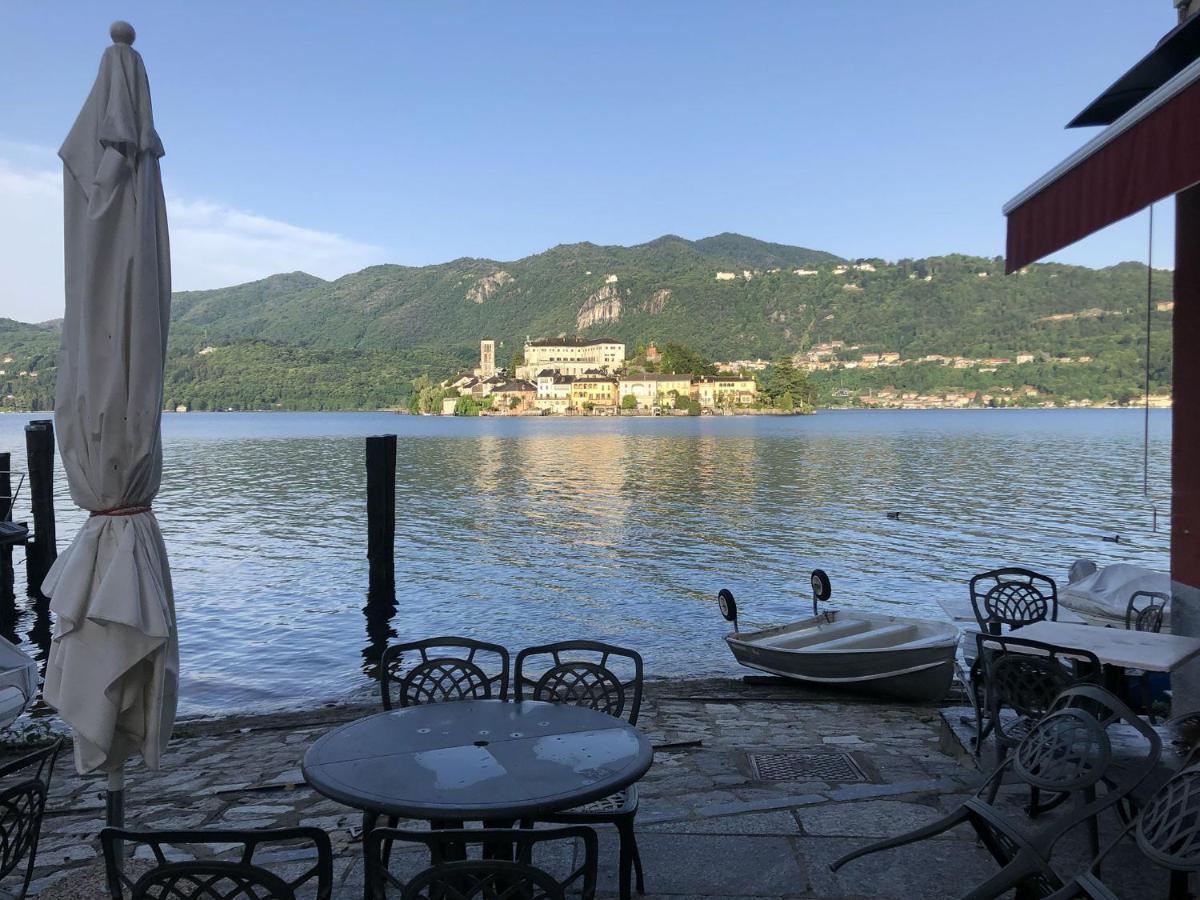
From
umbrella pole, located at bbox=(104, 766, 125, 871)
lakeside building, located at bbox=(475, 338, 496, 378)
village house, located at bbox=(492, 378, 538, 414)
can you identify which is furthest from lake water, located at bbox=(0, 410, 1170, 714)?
lakeside building, located at bbox=(475, 338, 496, 378)

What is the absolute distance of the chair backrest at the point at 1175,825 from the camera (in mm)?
2290

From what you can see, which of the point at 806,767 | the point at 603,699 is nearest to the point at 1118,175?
the point at 603,699

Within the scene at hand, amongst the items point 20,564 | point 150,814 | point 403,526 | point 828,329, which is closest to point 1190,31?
point 150,814

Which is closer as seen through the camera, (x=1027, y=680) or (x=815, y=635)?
(x=1027, y=680)

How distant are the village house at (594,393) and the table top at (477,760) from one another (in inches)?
5973

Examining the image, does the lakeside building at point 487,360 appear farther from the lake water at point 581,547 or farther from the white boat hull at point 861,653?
the white boat hull at point 861,653

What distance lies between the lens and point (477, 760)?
10.1 ft

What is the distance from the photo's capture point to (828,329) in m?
173

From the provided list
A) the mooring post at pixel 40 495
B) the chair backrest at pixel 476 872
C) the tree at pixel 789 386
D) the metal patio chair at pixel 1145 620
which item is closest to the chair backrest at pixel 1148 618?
the metal patio chair at pixel 1145 620

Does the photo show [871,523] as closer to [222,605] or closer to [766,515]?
[766,515]

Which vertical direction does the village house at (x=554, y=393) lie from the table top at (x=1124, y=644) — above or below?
above

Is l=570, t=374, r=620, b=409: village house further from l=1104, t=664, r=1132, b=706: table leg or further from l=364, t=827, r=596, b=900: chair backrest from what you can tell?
l=364, t=827, r=596, b=900: chair backrest

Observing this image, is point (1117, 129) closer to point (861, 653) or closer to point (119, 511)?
point (119, 511)

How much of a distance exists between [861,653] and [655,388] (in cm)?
14260
